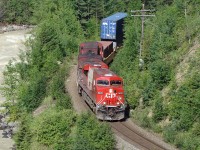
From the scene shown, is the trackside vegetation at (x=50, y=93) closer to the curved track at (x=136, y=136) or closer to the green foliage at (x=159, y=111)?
the curved track at (x=136, y=136)

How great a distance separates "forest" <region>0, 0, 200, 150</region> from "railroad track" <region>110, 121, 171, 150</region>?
1165mm

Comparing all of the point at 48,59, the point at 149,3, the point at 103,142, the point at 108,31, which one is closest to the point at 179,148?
the point at 103,142

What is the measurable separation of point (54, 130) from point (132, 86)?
10.8m

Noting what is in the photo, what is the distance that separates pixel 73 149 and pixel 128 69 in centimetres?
1659

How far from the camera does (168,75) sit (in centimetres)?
3422

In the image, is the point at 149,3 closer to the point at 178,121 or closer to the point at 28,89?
the point at 28,89

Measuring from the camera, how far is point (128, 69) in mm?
40844

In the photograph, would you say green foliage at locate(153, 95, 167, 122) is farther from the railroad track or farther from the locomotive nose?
the locomotive nose

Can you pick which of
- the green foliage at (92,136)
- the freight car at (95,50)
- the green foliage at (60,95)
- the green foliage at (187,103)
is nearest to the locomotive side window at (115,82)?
the green foliage at (60,95)

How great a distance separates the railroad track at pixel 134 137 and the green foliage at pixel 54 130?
3.69 meters

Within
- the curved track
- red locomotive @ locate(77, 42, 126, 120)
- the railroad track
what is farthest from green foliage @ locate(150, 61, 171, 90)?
the railroad track

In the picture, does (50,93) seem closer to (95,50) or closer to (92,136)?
(95,50)

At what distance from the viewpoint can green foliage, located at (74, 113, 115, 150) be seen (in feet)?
83.8

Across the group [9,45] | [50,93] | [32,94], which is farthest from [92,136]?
[9,45]
